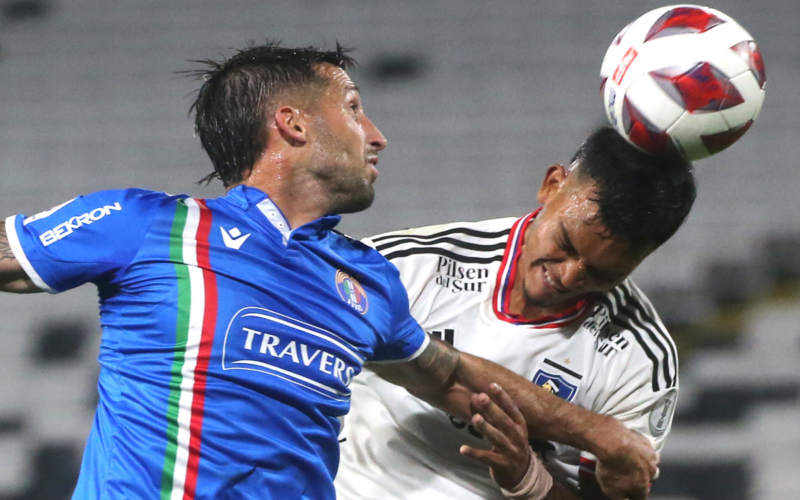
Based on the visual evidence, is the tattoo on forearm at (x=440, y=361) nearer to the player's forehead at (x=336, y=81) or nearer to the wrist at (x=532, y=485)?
the wrist at (x=532, y=485)

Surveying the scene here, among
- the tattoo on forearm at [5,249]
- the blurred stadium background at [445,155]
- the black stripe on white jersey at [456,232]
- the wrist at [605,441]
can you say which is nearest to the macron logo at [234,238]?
the tattoo on forearm at [5,249]

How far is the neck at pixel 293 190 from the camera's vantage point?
1886 millimetres

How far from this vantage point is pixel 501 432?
204cm

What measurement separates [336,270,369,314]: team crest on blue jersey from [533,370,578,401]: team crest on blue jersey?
662 millimetres

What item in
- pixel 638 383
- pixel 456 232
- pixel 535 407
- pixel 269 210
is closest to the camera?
pixel 269 210

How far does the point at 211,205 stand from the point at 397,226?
2414 mm

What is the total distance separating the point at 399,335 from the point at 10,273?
82cm

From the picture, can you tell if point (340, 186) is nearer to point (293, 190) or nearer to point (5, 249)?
point (293, 190)

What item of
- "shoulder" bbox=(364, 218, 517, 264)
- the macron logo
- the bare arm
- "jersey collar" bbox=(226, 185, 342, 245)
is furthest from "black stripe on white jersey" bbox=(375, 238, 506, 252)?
the bare arm

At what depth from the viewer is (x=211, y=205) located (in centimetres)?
178

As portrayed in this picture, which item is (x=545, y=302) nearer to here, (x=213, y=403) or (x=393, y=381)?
(x=393, y=381)

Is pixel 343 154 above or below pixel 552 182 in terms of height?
below

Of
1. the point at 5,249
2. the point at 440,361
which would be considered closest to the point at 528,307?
the point at 440,361

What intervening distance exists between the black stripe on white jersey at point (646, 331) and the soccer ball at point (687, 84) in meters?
0.51
